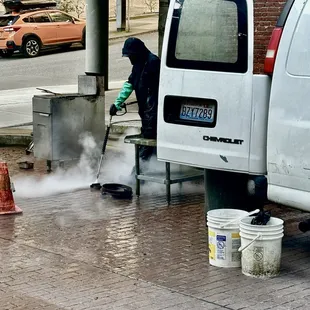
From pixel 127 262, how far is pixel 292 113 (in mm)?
1925

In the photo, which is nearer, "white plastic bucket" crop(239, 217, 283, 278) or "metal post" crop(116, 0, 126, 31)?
"white plastic bucket" crop(239, 217, 283, 278)

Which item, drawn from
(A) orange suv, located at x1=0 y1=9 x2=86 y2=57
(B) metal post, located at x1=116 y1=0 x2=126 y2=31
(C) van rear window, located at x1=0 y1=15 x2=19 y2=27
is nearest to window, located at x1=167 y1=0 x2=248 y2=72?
(A) orange suv, located at x1=0 y1=9 x2=86 y2=57

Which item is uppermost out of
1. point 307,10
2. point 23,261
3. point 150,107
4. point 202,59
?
point 307,10

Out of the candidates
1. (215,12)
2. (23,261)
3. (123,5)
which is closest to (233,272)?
(23,261)

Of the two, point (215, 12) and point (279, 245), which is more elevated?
point (215, 12)

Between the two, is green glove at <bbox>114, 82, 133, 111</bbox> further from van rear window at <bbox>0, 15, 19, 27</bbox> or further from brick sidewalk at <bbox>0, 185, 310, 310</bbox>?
van rear window at <bbox>0, 15, 19, 27</bbox>

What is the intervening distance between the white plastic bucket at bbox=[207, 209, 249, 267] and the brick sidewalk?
0.09 metres

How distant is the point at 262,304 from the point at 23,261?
229cm

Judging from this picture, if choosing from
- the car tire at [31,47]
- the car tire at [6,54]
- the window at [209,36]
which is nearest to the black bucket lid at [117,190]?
the window at [209,36]

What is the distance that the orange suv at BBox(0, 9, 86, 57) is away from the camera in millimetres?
29750

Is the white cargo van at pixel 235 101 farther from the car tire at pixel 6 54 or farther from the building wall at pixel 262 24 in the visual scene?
the car tire at pixel 6 54

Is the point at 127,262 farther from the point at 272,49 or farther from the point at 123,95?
the point at 123,95

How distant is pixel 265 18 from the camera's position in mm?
7070

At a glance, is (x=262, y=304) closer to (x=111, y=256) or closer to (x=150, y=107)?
(x=111, y=256)
